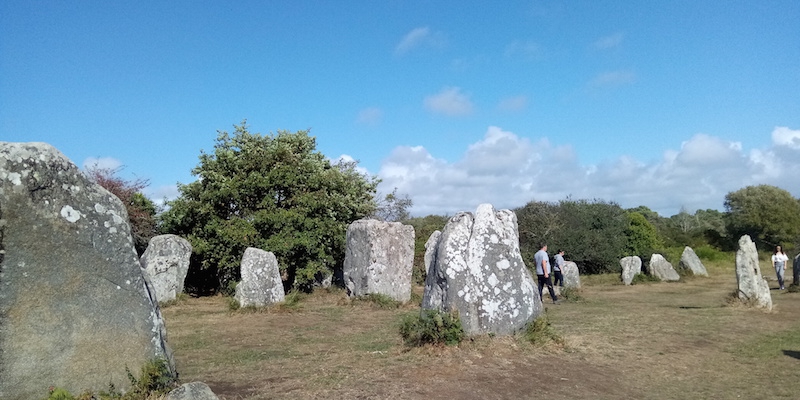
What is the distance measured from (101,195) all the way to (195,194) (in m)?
14.4

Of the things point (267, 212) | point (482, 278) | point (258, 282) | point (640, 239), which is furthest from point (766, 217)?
point (482, 278)

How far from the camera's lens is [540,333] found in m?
8.33

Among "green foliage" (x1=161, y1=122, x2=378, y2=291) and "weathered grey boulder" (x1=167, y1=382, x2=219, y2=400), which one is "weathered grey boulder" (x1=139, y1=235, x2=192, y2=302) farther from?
"weathered grey boulder" (x1=167, y1=382, x2=219, y2=400)

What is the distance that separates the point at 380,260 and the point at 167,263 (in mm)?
5751

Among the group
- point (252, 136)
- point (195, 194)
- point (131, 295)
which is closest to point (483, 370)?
point (131, 295)

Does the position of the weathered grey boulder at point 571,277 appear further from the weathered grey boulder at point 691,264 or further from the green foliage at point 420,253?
the weathered grey boulder at point 691,264

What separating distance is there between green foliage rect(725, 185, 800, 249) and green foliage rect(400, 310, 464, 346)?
116 ft

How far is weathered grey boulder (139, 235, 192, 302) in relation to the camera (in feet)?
50.1

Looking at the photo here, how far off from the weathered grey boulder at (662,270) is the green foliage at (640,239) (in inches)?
159

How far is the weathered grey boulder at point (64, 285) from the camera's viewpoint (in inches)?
192

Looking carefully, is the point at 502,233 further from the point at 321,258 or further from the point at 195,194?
the point at 195,194

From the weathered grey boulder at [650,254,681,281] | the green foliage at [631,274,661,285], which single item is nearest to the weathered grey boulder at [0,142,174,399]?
the green foliage at [631,274,661,285]

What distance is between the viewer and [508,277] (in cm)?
862

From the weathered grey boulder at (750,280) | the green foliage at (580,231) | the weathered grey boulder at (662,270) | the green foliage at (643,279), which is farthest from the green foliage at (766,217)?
the weathered grey boulder at (750,280)
